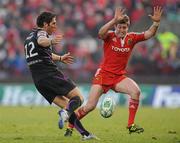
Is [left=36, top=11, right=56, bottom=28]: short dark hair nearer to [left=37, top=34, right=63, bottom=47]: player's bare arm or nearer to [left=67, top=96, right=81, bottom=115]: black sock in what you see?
[left=37, top=34, right=63, bottom=47]: player's bare arm

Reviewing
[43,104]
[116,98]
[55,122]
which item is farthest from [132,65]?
[55,122]

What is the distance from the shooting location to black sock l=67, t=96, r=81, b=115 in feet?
39.9

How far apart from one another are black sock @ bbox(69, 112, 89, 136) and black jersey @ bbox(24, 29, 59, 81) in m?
0.95

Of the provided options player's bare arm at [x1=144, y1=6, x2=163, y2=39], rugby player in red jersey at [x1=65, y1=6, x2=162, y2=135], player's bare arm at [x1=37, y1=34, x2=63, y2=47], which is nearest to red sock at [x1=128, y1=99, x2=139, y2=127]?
rugby player in red jersey at [x1=65, y1=6, x2=162, y2=135]

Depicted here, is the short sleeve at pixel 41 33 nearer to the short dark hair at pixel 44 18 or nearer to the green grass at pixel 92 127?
the short dark hair at pixel 44 18

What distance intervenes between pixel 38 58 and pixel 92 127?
13.8 feet

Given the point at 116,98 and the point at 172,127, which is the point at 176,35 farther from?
the point at 172,127

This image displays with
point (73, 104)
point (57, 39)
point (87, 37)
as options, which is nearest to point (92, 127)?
point (73, 104)

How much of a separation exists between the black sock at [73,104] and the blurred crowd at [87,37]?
13186 mm

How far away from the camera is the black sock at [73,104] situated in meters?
12.2

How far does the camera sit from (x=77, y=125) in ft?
39.7

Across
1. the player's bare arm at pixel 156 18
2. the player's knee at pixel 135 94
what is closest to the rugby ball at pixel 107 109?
the player's knee at pixel 135 94

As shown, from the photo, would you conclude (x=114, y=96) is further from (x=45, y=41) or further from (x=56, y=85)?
(x=45, y=41)

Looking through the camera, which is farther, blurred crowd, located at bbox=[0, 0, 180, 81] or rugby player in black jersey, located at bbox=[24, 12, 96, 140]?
blurred crowd, located at bbox=[0, 0, 180, 81]
